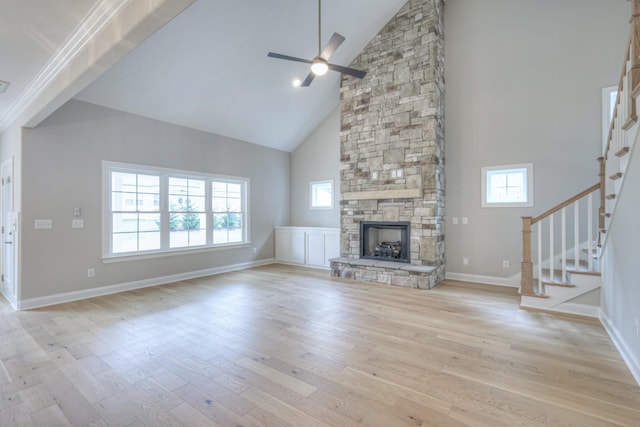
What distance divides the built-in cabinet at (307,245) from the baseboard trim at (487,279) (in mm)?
2365

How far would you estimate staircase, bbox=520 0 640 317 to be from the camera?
2707mm

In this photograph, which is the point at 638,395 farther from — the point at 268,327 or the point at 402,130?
the point at 402,130

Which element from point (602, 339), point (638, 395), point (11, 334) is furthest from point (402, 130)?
point (11, 334)

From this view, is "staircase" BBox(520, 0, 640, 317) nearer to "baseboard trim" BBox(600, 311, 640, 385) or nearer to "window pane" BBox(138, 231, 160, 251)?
"baseboard trim" BBox(600, 311, 640, 385)

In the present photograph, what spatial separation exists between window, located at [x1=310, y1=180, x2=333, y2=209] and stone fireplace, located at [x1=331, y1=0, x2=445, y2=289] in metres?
1.13

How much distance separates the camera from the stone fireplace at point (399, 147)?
5.37m

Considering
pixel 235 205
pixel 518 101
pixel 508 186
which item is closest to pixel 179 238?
pixel 235 205

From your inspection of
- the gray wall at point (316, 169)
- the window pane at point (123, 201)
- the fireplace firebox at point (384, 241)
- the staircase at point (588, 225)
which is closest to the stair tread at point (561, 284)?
the staircase at point (588, 225)

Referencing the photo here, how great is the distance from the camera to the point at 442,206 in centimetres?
568

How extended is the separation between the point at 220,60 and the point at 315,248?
13.8ft

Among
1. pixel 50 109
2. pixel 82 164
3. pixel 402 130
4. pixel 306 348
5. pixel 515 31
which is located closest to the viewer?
pixel 306 348

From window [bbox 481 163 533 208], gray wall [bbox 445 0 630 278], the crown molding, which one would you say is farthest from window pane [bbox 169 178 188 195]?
window [bbox 481 163 533 208]

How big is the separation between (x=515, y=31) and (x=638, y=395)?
5417 mm

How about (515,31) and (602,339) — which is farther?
(515,31)
